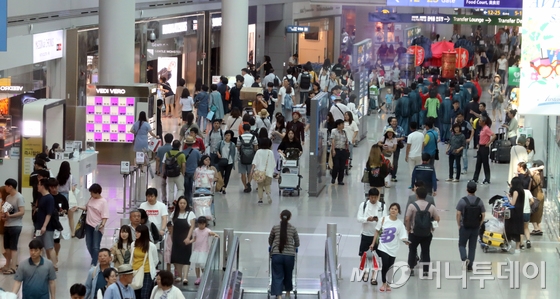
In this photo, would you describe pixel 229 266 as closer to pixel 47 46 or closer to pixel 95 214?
pixel 95 214

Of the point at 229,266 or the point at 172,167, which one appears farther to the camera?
the point at 172,167

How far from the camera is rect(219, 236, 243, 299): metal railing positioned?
38.4ft

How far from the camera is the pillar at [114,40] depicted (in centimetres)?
2300

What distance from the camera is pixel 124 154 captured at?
74.1 feet

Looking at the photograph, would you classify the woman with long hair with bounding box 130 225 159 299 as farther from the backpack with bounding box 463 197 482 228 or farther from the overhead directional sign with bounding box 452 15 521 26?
the overhead directional sign with bounding box 452 15 521 26

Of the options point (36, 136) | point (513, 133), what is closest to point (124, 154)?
point (36, 136)

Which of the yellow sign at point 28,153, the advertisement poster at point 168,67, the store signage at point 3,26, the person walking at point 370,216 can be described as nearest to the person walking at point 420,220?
the person walking at point 370,216

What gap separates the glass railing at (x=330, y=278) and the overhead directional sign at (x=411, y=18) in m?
22.4

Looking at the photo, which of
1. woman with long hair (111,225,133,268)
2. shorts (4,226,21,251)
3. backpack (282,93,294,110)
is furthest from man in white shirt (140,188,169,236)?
backpack (282,93,294,110)

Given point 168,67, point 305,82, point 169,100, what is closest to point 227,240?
point 169,100

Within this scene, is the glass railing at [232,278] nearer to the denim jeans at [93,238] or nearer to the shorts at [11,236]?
the denim jeans at [93,238]

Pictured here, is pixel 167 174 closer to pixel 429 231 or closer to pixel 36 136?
pixel 36 136

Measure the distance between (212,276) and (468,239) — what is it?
379 cm

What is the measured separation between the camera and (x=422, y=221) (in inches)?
532
